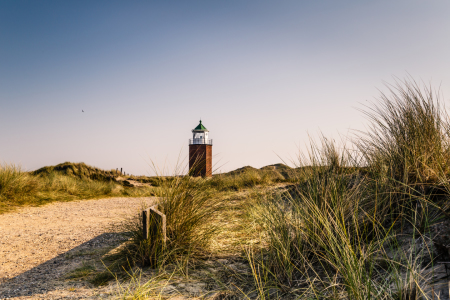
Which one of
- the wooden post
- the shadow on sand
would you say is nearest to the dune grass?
the wooden post

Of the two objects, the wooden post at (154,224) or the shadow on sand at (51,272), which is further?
the wooden post at (154,224)

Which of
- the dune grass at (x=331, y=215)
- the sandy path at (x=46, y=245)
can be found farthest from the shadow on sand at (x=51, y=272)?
the dune grass at (x=331, y=215)

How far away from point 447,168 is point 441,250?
946mm

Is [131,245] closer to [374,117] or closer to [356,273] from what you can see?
[356,273]

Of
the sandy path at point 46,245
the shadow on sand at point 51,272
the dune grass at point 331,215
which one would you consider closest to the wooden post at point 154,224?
the dune grass at point 331,215

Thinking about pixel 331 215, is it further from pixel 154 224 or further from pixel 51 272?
pixel 51 272

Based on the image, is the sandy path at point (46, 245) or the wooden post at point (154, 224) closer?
the sandy path at point (46, 245)

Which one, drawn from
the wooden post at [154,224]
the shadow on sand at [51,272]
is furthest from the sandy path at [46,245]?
the wooden post at [154,224]

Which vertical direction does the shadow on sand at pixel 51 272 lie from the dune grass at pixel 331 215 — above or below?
below

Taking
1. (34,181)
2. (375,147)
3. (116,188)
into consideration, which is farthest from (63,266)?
(116,188)

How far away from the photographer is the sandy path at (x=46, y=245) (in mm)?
2342

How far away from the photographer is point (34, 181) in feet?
24.8

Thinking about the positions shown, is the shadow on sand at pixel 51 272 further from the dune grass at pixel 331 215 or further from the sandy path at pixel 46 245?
the dune grass at pixel 331 215

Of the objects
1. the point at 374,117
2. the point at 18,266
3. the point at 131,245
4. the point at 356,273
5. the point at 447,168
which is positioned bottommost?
the point at 18,266
